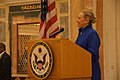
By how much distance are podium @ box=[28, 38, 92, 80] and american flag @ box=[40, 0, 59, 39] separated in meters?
0.86

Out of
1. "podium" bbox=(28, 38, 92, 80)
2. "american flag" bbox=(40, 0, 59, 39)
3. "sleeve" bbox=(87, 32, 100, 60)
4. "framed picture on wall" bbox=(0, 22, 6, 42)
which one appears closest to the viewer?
"podium" bbox=(28, 38, 92, 80)

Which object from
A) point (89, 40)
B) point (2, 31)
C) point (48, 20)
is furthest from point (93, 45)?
point (2, 31)

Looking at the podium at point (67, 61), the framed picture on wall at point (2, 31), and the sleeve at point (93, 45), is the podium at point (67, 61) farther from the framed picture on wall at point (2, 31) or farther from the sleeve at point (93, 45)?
the framed picture on wall at point (2, 31)

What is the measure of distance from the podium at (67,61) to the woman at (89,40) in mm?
211

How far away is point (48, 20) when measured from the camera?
16.0ft

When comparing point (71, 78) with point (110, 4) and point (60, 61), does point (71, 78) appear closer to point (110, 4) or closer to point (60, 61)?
point (60, 61)

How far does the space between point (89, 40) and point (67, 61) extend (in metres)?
0.54

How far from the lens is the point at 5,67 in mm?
7934

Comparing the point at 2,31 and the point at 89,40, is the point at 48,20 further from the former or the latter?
the point at 2,31

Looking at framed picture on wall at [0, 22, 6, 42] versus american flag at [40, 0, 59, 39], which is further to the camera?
framed picture on wall at [0, 22, 6, 42]

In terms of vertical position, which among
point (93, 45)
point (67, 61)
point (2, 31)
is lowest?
point (67, 61)

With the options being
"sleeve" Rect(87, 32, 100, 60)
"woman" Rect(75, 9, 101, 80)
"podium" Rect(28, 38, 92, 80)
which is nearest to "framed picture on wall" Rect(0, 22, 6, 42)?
"woman" Rect(75, 9, 101, 80)

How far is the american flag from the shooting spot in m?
4.71

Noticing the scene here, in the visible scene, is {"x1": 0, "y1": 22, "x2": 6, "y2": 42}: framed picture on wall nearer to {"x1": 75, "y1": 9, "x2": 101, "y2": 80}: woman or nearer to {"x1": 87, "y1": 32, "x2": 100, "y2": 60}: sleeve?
{"x1": 75, "y1": 9, "x2": 101, "y2": 80}: woman
